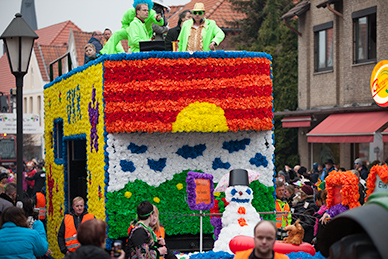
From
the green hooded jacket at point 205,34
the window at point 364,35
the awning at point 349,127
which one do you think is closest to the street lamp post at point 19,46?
the green hooded jacket at point 205,34

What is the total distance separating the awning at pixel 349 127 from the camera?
19125mm

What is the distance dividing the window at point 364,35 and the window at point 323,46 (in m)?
1.67

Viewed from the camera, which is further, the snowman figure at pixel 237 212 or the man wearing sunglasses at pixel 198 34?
the man wearing sunglasses at pixel 198 34

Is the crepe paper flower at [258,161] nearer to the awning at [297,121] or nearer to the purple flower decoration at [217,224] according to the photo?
the purple flower decoration at [217,224]

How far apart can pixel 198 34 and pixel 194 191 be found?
9.47ft

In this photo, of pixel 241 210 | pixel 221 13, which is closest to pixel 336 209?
pixel 241 210

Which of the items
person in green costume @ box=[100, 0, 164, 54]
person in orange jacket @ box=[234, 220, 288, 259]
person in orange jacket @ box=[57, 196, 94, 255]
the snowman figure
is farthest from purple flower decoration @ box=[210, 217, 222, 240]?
person in orange jacket @ box=[234, 220, 288, 259]

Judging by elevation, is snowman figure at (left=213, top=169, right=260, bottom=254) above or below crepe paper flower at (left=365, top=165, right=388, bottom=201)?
below

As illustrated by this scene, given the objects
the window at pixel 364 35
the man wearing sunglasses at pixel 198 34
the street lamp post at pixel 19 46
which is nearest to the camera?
the street lamp post at pixel 19 46

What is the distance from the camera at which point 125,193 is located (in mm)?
10367

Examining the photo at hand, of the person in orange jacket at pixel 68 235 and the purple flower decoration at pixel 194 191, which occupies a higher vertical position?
the purple flower decoration at pixel 194 191

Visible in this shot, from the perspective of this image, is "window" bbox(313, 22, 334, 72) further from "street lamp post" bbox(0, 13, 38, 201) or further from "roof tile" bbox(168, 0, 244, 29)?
"street lamp post" bbox(0, 13, 38, 201)

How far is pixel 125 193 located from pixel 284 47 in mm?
20176

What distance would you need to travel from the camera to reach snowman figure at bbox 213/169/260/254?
9047 mm
